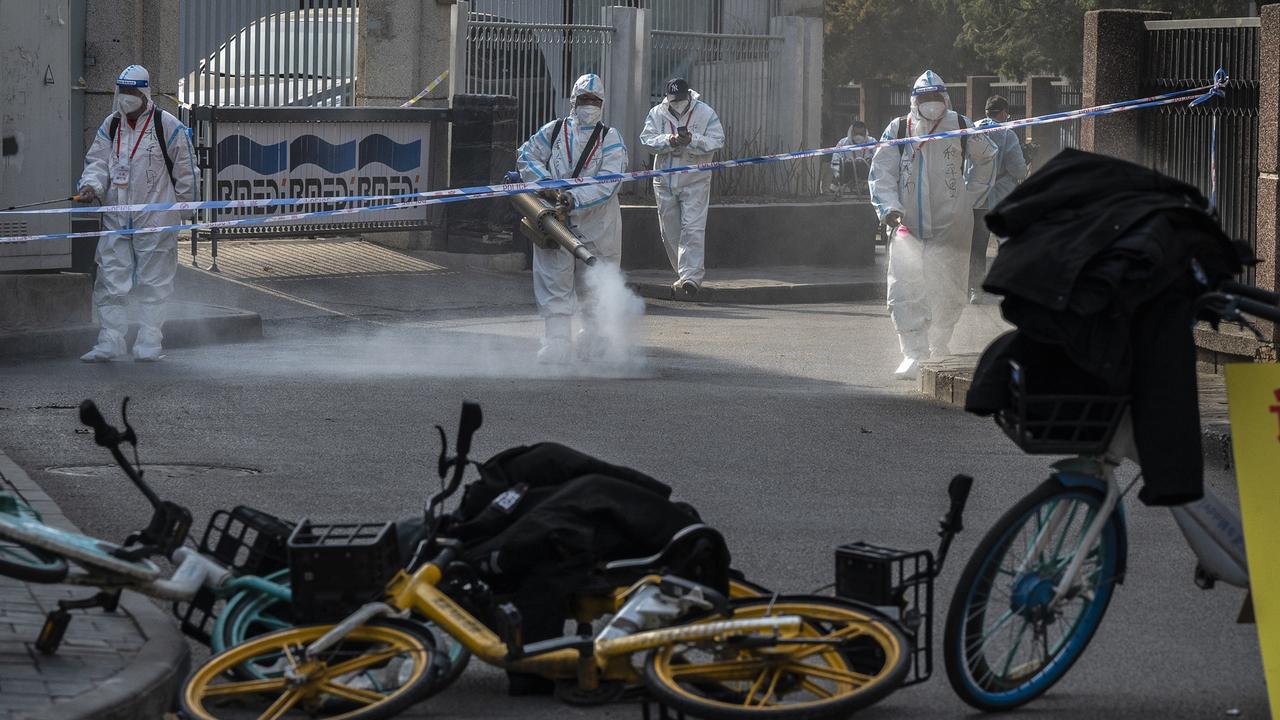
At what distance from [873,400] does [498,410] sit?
2.28 meters

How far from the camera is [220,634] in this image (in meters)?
4.98

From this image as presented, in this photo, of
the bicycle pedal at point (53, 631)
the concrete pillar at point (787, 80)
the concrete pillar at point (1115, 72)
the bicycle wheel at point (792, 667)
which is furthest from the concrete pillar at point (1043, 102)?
the bicycle pedal at point (53, 631)

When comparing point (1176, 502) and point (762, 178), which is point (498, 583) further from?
point (762, 178)

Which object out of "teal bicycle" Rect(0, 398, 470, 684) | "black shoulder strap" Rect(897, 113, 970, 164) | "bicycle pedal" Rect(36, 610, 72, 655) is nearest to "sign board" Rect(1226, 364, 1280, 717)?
"teal bicycle" Rect(0, 398, 470, 684)

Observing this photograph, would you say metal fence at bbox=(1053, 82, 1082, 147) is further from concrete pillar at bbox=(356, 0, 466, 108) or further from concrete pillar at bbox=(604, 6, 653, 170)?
concrete pillar at bbox=(356, 0, 466, 108)

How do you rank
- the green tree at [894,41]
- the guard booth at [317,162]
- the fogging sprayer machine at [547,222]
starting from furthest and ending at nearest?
1. the green tree at [894,41]
2. the guard booth at [317,162]
3. the fogging sprayer machine at [547,222]

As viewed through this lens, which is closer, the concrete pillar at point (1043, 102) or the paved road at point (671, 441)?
the paved road at point (671, 441)

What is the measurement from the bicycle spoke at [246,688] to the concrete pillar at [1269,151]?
773 centimetres

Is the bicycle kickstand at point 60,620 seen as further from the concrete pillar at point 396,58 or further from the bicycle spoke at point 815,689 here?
the concrete pillar at point 396,58

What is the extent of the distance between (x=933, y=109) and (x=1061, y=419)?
7.62m

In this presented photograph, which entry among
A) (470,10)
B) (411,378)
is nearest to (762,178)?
(470,10)

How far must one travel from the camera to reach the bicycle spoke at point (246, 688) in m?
4.71

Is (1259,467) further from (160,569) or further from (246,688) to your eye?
(160,569)

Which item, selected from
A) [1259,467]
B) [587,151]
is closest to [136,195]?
[587,151]
